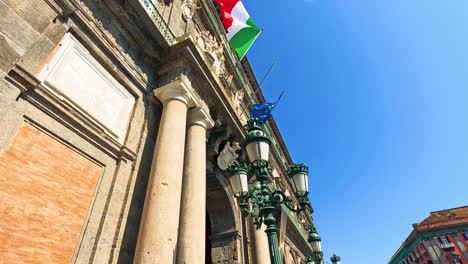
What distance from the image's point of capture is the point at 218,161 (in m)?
8.66

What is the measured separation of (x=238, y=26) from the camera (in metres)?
13.3

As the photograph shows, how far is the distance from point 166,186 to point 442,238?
53740mm

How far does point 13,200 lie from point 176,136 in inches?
110

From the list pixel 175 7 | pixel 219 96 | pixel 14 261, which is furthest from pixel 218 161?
pixel 14 261

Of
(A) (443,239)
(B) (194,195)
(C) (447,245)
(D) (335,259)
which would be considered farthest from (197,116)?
(A) (443,239)

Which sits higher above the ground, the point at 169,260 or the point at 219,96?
the point at 219,96

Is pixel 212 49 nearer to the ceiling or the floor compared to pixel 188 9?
nearer to the floor

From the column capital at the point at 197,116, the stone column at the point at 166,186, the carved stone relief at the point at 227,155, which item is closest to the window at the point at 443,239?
the carved stone relief at the point at 227,155

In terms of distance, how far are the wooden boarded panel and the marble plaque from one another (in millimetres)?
763

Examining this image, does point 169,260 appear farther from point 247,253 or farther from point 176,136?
point 247,253

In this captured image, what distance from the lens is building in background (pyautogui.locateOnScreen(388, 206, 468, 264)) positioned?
39.7 m

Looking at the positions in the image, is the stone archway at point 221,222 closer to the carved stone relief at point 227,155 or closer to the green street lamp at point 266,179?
the carved stone relief at point 227,155

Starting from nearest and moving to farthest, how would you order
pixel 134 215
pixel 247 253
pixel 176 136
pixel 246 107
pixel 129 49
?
pixel 134 215, pixel 176 136, pixel 129 49, pixel 247 253, pixel 246 107

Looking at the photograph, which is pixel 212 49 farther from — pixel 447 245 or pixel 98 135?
pixel 447 245
